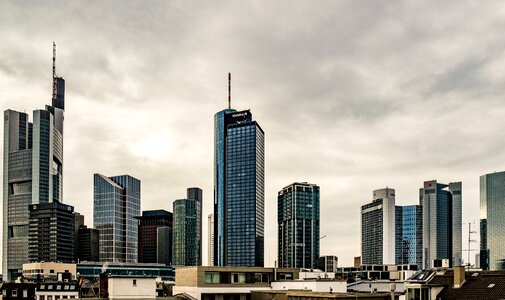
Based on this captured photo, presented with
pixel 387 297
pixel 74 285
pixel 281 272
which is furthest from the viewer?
pixel 74 285

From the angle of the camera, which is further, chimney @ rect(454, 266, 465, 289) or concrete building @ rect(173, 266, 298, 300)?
concrete building @ rect(173, 266, 298, 300)

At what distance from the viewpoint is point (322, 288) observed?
7425 cm

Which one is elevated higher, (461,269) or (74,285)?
(461,269)

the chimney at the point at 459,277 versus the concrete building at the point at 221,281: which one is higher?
the chimney at the point at 459,277

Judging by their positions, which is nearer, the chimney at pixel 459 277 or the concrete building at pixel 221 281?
the chimney at pixel 459 277

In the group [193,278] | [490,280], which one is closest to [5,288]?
[193,278]

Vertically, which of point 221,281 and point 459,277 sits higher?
point 459,277

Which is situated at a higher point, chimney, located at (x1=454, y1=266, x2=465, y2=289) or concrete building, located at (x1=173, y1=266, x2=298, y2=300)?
chimney, located at (x1=454, y1=266, x2=465, y2=289)

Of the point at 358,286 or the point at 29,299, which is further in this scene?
the point at 29,299

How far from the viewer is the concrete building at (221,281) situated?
83.0 metres

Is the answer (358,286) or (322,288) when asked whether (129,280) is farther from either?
(358,286)

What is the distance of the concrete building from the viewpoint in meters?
83.0

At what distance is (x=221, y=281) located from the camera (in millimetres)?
84875

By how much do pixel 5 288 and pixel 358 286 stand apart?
6750cm
